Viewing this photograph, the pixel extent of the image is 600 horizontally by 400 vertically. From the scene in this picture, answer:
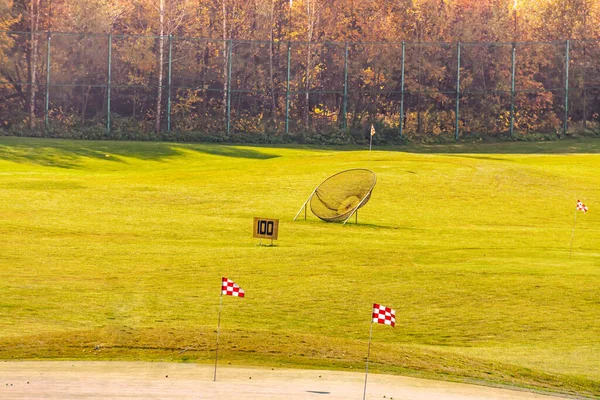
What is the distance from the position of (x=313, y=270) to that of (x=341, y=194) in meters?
10.2

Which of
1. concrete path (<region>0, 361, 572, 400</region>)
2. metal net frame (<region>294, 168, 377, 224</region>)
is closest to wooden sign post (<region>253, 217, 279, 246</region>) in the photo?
metal net frame (<region>294, 168, 377, 224</region>)

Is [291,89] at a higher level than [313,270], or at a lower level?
higher

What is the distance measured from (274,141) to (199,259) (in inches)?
1698

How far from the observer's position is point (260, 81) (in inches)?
2926

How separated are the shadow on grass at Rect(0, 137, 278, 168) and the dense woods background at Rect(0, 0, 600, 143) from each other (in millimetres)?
6178

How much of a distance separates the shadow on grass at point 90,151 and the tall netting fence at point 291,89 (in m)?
6.31

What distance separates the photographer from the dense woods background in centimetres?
6988

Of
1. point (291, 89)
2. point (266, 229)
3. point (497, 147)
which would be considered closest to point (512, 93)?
point (497, 147)

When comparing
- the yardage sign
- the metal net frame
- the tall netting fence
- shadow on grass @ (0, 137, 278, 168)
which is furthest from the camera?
the tall netting fence

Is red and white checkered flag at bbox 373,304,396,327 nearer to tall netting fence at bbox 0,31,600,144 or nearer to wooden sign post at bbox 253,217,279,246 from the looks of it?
wooden sign post at bbox 253,217,279,246

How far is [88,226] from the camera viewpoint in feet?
106

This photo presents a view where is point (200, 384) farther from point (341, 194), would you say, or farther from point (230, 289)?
point (341, 194)

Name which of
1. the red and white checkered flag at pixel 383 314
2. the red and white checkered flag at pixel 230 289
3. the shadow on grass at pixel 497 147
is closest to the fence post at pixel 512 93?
the shadow on grass at pixel 497 147

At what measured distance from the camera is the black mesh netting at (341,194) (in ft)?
115
